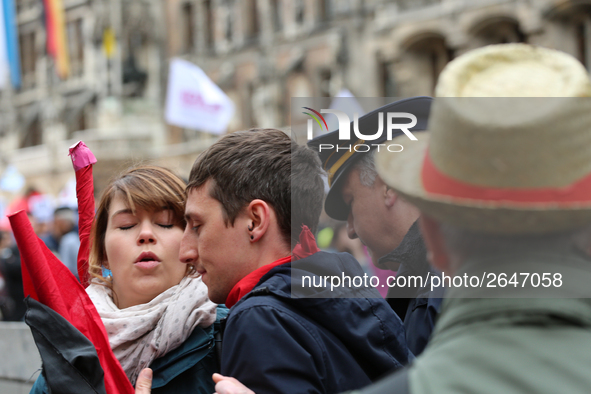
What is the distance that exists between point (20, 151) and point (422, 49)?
1873 cm

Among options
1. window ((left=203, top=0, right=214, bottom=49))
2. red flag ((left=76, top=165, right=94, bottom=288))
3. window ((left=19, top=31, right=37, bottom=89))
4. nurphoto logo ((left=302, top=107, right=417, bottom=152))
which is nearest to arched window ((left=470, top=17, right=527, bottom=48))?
window ((left=203, top=0, right=214, bottom=49))

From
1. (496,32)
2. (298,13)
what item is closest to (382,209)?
(496,32)

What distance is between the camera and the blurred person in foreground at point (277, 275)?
60.3 inches

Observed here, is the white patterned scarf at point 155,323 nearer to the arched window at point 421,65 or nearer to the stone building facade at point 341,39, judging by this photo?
the stone building facade at point 341,39

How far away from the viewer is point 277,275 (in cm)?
170

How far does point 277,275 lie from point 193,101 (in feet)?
29.4

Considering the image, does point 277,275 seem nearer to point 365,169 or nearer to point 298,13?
point 365,169

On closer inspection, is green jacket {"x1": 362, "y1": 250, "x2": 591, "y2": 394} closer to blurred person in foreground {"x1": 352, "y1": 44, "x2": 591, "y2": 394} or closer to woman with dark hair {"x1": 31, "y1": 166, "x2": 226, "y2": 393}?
blurred person in foreground {"x1": 352, "y1": 44, "x2": 591, "y2": 394}

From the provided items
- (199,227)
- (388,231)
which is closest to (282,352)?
(199,227)

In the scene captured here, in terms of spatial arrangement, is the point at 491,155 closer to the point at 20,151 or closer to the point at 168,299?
the point at 168,299

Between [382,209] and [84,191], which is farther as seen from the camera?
[382,209]

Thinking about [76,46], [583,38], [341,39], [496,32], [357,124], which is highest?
[76,46]

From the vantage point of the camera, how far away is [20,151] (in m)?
27.5

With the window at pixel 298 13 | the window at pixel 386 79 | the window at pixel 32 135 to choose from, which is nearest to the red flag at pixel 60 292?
the window at pixel 386 79
